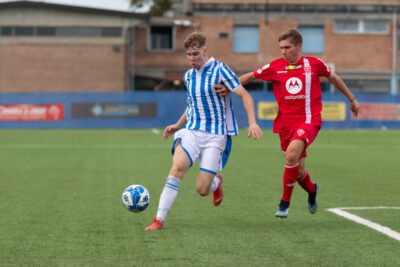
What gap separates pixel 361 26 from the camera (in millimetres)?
47062

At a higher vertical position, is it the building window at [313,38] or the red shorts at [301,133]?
the building window at [313,38]

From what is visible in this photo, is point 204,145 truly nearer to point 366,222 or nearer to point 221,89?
point 221,89

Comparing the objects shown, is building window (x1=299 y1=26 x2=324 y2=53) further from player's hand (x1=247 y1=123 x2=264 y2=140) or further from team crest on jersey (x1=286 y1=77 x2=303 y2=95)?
player's hand (x1=247 y1=123 x2=264 y2=140)

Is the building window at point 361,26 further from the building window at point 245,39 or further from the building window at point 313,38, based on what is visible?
the building window at point 245,39

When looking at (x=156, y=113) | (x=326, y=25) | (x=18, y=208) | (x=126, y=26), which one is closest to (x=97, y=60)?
(x=126, y=26)

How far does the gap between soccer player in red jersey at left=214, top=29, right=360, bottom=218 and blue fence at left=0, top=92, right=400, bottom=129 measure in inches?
1061

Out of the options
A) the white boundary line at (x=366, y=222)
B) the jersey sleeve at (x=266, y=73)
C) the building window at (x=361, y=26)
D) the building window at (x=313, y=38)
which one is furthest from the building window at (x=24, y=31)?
the white boundary line at (x=366, y=222)

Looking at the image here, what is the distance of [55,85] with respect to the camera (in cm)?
4469

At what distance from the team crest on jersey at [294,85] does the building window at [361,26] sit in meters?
40.9

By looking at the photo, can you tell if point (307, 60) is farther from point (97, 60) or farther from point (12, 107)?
point (97, 60)

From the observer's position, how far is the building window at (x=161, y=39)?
45906mm

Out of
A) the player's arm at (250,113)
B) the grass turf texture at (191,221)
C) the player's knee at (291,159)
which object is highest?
the player's arm at (250,113)

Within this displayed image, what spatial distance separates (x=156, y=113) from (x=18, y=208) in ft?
89.7

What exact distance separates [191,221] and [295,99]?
5.59ft
